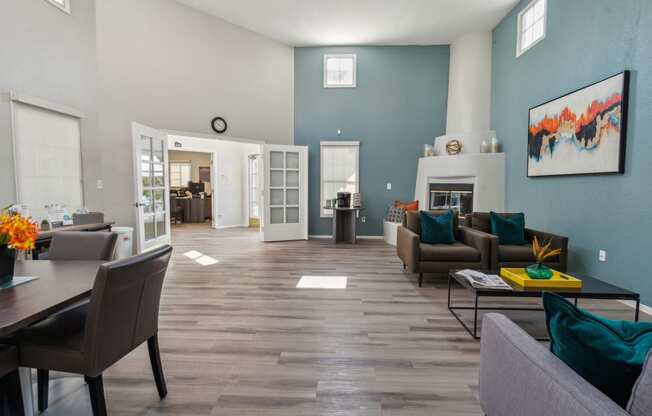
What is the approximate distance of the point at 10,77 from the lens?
3535mm

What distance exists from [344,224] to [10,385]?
19.3 ft

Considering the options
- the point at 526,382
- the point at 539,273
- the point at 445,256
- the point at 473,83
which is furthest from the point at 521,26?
the point at 526,382

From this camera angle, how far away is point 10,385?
1.40m

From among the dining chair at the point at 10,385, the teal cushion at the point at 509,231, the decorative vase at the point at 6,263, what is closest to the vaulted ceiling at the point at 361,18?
the teal cushion at the point at 509,231

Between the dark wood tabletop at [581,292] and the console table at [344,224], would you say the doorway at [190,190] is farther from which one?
the dark wood tabletop at [581,292]

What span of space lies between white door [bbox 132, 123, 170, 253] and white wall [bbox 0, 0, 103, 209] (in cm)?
→ 52

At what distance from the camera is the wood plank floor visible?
6.07 feet

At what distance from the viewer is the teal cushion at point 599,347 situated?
3.00ft

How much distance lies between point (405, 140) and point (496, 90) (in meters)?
1.91

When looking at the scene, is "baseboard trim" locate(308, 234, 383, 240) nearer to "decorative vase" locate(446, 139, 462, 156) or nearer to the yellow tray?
"decorative vase" locate(446, 139, 462, 156)

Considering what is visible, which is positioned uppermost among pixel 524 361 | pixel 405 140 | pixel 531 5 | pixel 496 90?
pixel 531 5

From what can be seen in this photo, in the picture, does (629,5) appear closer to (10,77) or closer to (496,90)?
(496,90)

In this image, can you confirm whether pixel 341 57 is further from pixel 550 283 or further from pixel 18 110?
pixel 550 283

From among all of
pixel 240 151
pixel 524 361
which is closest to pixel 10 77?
pixel 524 361
